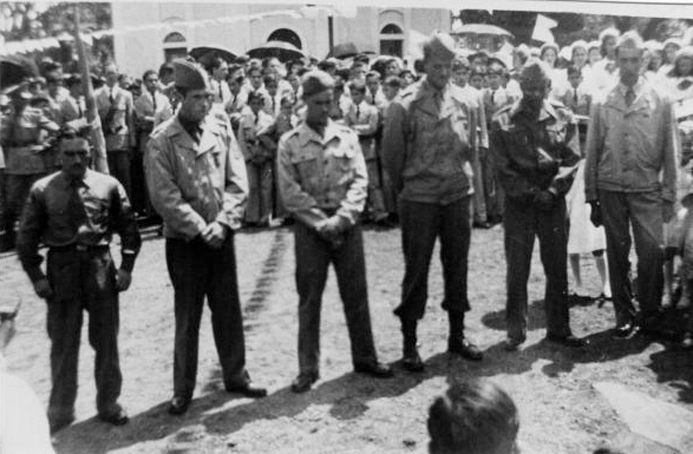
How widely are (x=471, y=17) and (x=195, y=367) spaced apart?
163cm

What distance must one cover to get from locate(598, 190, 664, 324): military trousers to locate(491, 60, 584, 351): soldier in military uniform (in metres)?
0.26

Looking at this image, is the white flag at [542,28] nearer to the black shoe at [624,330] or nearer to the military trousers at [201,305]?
the black shoe at [624,330]

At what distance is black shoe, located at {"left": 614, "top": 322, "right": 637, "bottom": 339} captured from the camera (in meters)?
3.36

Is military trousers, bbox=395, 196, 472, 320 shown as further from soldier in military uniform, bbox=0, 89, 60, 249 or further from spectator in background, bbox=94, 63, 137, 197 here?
spectator in background, bbox=94, 63, 137, 197

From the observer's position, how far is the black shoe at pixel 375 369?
302 cm

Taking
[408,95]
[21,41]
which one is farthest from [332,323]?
[21,41]

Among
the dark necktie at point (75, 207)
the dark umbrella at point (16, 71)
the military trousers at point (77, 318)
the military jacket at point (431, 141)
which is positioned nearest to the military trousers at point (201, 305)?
the military trousers at point (77, 318)

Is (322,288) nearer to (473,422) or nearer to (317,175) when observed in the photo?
(317,175)

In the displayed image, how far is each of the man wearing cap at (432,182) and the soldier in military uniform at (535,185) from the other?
0.18 meters

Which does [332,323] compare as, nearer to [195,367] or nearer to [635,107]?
[195,367]

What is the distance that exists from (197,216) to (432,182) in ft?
3.06

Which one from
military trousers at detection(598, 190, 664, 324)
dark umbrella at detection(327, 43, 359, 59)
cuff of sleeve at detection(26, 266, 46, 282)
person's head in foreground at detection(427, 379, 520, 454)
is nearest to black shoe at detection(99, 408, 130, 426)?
cuff of sleeve at detection(26, 266, 46, 282)

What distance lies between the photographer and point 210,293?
9.53 ft

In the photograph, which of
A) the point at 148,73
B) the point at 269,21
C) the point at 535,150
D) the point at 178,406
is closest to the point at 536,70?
the point at 535,150
